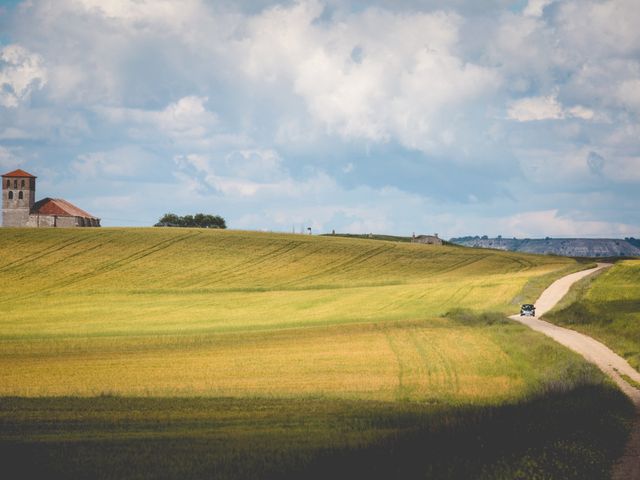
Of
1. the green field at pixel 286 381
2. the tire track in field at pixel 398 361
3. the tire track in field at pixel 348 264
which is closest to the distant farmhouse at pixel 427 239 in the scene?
the tire track in field at pixel 348 264

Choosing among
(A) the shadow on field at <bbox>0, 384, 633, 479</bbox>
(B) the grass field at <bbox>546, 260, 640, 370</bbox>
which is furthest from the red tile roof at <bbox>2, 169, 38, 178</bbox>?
(A) the shadow on field at <bbox>0, 384, 633, 479</bbox>

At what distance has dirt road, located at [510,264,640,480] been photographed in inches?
671

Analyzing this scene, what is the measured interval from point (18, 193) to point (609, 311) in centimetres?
11501

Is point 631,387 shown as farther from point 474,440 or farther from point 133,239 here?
point 133,239

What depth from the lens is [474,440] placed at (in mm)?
18859

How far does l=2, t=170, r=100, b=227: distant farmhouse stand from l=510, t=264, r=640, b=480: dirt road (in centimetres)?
9370

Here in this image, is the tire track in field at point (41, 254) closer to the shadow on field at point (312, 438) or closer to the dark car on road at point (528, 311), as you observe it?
the dark car on road at point (528, 311)

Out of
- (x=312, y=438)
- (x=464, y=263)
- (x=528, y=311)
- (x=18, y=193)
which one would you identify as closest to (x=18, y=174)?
(x=18, y=193)

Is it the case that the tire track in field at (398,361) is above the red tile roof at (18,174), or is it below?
below

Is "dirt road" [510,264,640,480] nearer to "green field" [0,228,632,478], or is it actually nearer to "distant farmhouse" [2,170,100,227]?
"green field" [0,228,632,478]

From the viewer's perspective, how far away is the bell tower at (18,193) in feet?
467

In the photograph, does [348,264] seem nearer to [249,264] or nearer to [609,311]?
[249,264]

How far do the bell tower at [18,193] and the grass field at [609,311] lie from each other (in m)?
98.8

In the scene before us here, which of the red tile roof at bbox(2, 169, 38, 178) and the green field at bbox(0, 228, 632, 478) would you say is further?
the red tile roof at bbox(2, 169, 38, 178)
